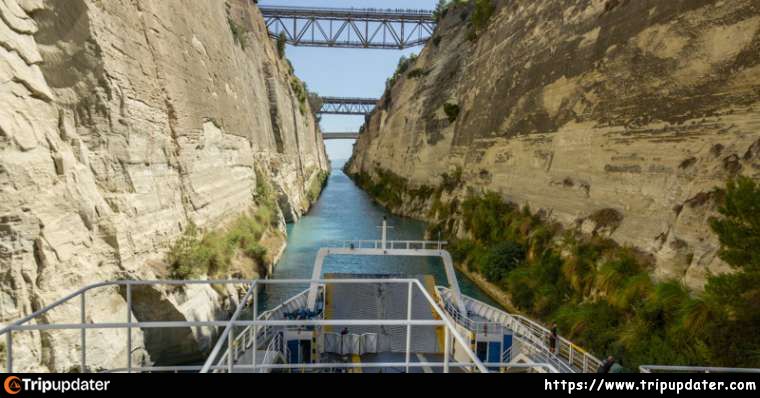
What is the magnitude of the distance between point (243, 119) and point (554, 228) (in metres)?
17.9

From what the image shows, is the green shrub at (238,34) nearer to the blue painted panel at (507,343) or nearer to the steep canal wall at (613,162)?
the steep canal wall at (613,162)

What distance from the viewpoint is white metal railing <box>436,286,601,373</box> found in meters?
9.80

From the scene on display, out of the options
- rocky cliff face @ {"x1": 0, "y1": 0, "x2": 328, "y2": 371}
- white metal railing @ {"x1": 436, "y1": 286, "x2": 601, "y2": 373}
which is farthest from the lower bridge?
white metal railing @ {"x1": 436, "y1": 286, "x2": 601, "y2": 373}

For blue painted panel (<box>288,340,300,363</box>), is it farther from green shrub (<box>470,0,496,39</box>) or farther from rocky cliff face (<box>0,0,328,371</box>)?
green shrub (<box>470,0,496,39</box>)

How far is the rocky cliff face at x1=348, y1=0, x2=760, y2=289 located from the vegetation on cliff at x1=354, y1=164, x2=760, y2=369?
2.66ft

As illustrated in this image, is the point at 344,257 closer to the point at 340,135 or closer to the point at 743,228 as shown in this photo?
the point at 743,228

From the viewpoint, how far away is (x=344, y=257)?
81.0ft

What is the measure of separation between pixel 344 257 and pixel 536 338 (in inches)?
595
